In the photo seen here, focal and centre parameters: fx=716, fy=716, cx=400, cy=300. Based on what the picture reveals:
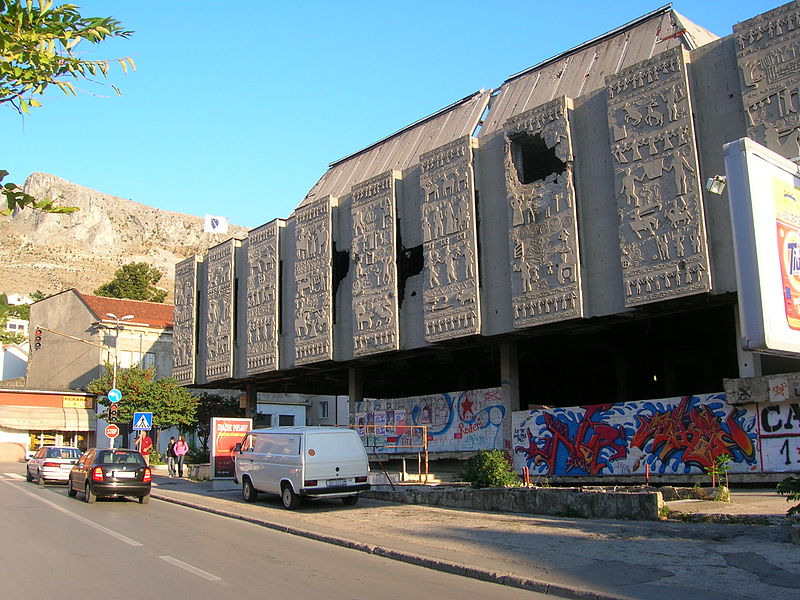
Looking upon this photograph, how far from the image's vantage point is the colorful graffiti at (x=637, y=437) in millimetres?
19531

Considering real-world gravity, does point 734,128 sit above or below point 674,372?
above

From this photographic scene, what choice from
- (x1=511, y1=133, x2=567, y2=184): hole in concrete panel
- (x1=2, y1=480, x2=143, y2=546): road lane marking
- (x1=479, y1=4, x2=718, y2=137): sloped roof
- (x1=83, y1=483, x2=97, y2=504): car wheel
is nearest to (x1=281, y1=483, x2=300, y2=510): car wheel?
(x1=2, y1=480, x2=143, y2=546): road lane marking

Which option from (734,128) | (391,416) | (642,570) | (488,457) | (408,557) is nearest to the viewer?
(642,570)

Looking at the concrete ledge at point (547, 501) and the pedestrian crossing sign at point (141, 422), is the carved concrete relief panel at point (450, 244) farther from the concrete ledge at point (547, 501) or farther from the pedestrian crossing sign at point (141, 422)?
the pedestrian crossing sign at point (141, 422)

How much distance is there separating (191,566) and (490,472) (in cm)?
893

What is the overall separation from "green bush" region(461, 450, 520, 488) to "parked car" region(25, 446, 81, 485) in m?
18.5

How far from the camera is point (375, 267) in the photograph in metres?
28.5

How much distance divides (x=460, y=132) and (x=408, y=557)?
2224 cm

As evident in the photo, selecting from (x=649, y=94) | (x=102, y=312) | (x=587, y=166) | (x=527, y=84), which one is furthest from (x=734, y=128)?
(x=102, y=312)

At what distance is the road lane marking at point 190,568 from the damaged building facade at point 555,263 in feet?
46.7

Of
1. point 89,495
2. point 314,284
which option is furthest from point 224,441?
point 314,284

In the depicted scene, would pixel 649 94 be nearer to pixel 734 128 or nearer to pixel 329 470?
pixel 734 128

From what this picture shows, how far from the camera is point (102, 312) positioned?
188 feet

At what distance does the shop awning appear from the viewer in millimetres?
53219
